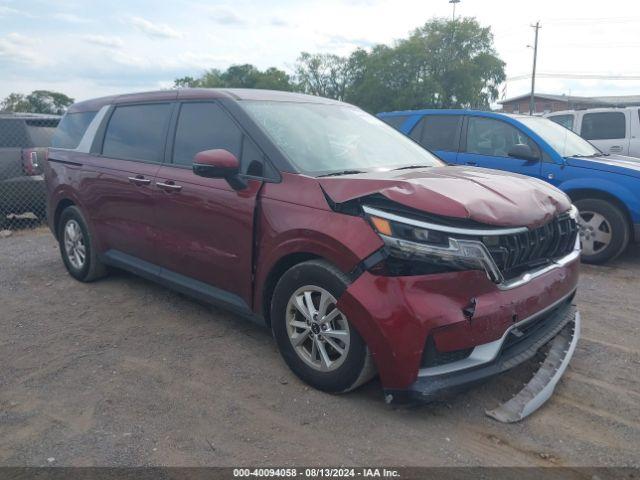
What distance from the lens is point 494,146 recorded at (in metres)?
7.04

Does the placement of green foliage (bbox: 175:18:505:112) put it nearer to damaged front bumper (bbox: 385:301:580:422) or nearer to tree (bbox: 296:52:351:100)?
tree (bbox: 296:52:351:100)

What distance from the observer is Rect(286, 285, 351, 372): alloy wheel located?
3115 millimetres

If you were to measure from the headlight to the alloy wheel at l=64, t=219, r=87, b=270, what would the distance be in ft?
12.2

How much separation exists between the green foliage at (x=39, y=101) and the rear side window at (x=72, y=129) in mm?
24133

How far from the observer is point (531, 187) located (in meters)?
3.43

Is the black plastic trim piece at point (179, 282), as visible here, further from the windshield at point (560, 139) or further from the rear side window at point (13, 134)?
the windshield at point (560, 139)

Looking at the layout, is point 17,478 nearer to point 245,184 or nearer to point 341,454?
point 341,454

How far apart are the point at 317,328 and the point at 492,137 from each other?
484 cm

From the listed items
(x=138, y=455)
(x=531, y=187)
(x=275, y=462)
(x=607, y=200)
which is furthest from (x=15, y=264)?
(x=607, y=200)

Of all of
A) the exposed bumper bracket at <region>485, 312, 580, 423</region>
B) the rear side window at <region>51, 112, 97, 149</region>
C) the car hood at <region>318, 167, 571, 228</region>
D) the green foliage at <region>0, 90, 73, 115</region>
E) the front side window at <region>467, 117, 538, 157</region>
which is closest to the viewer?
the car hood at <region>318, 167, 571, 228</region>

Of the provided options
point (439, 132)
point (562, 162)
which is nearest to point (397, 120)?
point (439, 132)

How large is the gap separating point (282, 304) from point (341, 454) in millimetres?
982

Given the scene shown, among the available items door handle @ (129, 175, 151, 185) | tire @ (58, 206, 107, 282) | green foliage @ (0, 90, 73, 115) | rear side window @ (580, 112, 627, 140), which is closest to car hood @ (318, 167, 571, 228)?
door handle @ (129, 175, 151, 185)

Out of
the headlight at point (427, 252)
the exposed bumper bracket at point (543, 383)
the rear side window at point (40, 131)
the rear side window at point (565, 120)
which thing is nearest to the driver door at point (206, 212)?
the headlight at point (427, 252)
